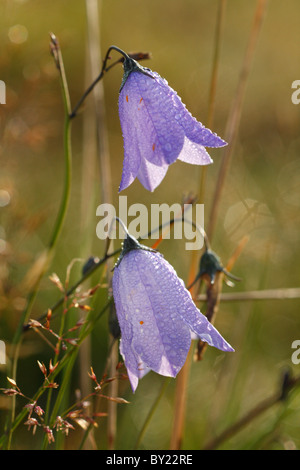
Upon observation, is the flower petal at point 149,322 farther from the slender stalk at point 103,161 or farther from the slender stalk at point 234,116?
the slender stalk at point 234,116

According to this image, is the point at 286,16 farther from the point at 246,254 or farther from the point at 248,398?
the point at 248,398

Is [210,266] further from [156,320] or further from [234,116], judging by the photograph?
[234,116]

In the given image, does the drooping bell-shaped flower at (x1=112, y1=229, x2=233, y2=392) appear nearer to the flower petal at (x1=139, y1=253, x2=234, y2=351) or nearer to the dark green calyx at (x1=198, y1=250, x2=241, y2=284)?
the flower petal at (x1=139, y1=253, x2=234, y2=351)

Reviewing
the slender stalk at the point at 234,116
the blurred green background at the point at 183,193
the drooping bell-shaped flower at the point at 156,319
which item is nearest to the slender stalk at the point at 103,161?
the blurred green background at the point at 183,193

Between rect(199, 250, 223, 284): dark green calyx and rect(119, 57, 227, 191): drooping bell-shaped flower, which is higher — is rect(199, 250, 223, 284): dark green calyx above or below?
below
